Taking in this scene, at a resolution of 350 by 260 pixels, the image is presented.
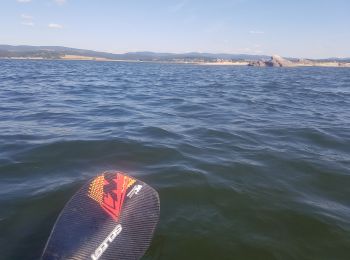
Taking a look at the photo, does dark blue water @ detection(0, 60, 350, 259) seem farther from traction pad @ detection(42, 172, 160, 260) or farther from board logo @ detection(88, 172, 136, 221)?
board logo @ detection(88, 172, 136, 221)

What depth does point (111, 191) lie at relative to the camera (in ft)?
14.2

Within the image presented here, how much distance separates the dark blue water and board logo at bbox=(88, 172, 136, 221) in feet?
2.36

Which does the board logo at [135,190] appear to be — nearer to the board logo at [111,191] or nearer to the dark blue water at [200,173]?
the board logo at [111,191]

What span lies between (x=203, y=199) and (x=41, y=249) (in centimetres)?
265

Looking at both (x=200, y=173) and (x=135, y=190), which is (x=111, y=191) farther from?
(x=200, y=173)

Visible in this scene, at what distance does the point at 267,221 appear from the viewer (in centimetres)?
486

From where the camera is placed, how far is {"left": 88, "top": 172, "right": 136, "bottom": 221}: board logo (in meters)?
4.09

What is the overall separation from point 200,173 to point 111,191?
2.64 metres

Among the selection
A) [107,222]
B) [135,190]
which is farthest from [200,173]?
[107,222]

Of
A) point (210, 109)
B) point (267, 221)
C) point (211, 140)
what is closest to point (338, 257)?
point (267, 221)

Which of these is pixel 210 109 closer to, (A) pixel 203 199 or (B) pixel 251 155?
(B) pixel 251 155

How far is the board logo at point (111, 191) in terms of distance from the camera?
13.4 ft

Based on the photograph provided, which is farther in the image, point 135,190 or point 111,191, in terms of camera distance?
point 135,190

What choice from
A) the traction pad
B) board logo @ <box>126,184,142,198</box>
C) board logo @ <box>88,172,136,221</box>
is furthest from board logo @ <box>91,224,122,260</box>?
board logo @ <box>126,184,142,198</box>
